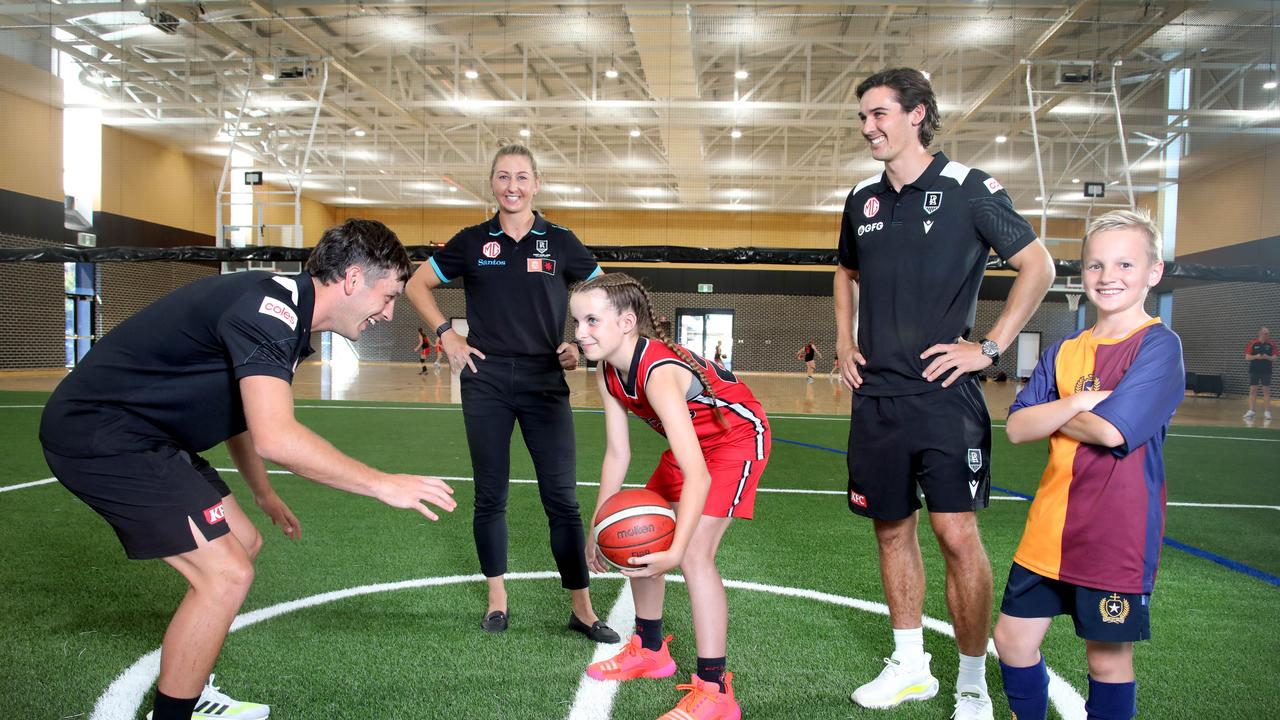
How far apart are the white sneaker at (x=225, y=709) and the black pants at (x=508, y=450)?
112cm

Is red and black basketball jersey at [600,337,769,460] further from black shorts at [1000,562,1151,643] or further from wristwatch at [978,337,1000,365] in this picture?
black shorts at [1000,562,1151,643]

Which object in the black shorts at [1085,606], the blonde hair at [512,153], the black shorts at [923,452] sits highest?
the blonde hair at [512,153]

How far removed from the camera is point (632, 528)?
262 centimetres

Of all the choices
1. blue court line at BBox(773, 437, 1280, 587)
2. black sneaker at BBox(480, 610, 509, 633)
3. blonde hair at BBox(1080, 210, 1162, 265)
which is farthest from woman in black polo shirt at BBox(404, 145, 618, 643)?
blonde hair at BBox(1080, 210, 1162, 265)

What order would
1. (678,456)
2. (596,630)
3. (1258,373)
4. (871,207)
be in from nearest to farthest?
(678,456) → (871,207) → (596,630) → (1258,373)

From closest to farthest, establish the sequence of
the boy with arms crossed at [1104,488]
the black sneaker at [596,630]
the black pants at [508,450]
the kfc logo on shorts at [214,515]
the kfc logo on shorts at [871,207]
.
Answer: the boy with arms crossed at [1104,488]
the kfc logo on shorts at [214,515]
the kfc logo on shorts at [871,207]
the black sneaker at [596,630]
the black pants at [508,450]

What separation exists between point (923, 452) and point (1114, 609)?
2.62ft

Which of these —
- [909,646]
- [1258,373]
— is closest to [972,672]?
[909,646]

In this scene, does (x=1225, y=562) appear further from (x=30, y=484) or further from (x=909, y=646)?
(x=30, y=484)

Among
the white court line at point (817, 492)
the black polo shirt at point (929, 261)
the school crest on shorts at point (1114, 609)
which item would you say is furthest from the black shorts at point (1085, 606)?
the white court line at point (817, 492)

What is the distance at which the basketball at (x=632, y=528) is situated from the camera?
8.54 feet

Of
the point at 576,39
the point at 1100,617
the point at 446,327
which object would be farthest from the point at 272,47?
the point at 1100,617

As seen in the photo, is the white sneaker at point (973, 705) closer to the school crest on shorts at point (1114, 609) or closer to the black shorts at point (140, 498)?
the school crest on shorts at point (1114, 609)

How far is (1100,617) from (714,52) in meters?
17.9
